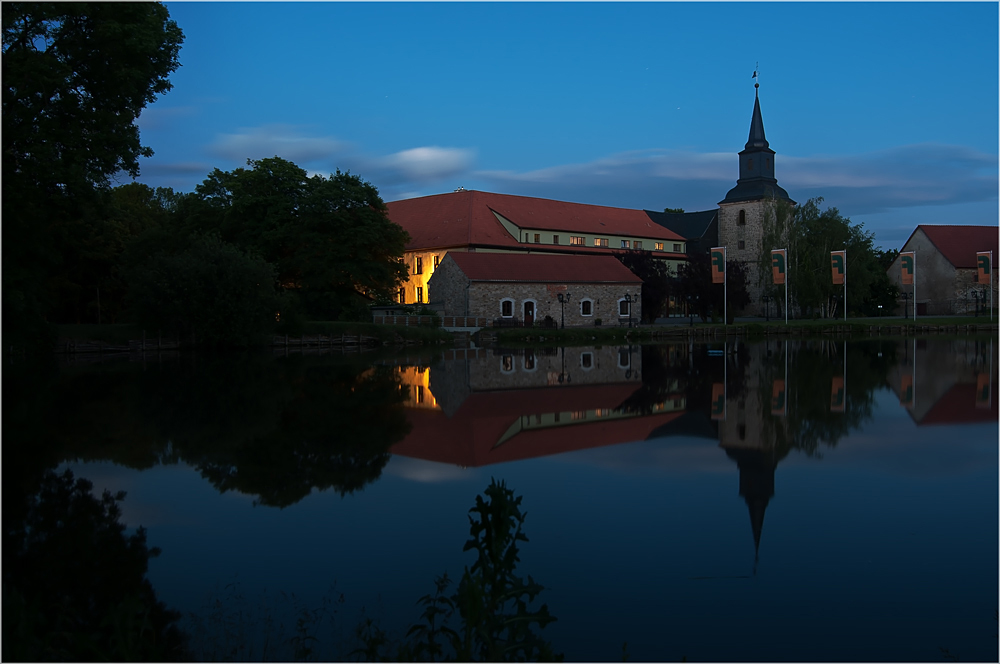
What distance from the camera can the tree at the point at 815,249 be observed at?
51.7 metres

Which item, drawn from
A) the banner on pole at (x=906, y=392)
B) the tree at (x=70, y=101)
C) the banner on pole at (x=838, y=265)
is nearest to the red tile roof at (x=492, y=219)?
the banner on pole at (x=838, y=265)

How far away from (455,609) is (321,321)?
1404 inches

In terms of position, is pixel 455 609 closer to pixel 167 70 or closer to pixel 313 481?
pixel 313 481

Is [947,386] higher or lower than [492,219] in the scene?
lower

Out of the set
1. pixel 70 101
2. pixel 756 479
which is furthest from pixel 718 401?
pixel 70 101

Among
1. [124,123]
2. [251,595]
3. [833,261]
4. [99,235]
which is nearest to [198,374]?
[124,123]

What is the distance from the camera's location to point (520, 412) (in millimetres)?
14211

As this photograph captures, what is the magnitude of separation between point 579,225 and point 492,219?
8481mm

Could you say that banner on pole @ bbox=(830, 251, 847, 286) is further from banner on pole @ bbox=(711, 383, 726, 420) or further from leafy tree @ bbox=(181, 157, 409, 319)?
banner on pole @ bbox=(711, 383, 726, 420)

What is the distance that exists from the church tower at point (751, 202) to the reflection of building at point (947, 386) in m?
37.3

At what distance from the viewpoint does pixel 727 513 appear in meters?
7.24

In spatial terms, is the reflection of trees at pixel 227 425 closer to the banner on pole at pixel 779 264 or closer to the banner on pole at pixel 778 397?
the banner on pole at pixel 778 397

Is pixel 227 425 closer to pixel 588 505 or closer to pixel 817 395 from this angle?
pixel 588 505

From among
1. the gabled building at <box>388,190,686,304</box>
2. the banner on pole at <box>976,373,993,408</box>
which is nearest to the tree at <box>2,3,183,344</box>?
the banner on pole at <box>976,373,993,408</box>
